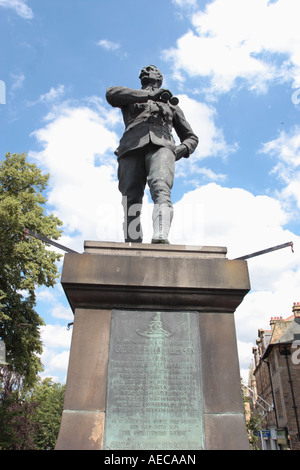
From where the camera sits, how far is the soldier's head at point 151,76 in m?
5.43

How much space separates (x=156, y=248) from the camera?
3.71 metres

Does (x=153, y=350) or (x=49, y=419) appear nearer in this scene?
(x=153, y=350)

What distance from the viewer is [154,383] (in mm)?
3156

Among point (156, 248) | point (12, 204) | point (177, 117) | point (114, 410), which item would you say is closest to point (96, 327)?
point (114, 410)

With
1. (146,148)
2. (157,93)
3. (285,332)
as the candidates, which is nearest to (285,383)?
(285,332)

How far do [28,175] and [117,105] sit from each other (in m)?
14.1

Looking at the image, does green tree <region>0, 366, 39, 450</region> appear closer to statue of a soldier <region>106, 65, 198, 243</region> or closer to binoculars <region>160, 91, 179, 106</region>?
statue of a soldier <region>106, 65, 198, 243</region>

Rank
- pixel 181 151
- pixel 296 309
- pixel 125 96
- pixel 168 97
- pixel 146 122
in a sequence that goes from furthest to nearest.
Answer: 1. pixel 296 309
2. pixel 181 151
3. pixel 146 122
4. pixel 125 96
5. pixel 168 97

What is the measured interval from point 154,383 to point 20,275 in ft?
47.4

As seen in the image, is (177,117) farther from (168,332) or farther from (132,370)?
(132,370)

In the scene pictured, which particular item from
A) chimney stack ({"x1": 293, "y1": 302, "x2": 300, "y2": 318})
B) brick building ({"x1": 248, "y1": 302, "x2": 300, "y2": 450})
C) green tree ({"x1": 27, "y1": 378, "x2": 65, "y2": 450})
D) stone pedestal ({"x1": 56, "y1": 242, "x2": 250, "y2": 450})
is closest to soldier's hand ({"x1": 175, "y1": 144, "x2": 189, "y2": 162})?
stone pedestal ({"x1": 56, "y1": 242, "x2": 250, "y2": 450})

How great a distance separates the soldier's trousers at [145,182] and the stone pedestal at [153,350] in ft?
2.50

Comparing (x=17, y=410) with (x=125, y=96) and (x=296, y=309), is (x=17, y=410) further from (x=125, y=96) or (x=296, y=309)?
(x=296, y=309)

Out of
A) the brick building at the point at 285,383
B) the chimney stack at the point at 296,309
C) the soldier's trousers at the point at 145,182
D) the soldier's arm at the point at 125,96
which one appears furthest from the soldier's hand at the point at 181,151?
the chimney stack at the point at 296,309
